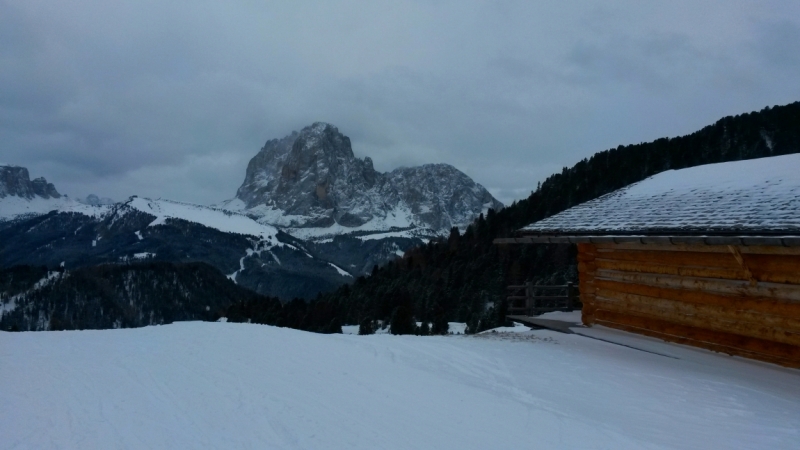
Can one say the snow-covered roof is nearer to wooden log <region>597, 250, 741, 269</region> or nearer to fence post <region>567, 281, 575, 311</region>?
wooden log <region>597, 250, 741, 269</region>

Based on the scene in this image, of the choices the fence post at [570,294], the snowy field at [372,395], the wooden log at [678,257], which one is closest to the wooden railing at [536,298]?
the fence post at [570,294]

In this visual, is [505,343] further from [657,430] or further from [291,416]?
[291,416]

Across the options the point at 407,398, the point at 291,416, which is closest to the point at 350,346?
the point at 407,398

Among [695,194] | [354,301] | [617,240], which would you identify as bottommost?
[354,301]

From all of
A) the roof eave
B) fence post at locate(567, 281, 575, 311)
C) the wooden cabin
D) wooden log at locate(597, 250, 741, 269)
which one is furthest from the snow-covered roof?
fence post at locate(567, 281, 575, 311)

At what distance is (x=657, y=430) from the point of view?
6.62 metres

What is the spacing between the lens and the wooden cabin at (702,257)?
390 inches

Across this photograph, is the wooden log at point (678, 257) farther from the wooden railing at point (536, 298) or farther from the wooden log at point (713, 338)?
the wooden railing at point (536, 298)

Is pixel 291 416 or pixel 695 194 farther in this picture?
pixel 695 194

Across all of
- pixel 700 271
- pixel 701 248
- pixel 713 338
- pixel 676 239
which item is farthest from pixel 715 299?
pixel 676 239

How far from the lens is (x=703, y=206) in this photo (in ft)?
40.5

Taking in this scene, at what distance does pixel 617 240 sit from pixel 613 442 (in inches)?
297

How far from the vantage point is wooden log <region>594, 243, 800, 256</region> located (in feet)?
31.5

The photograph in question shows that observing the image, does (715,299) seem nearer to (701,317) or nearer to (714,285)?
(714,285)
